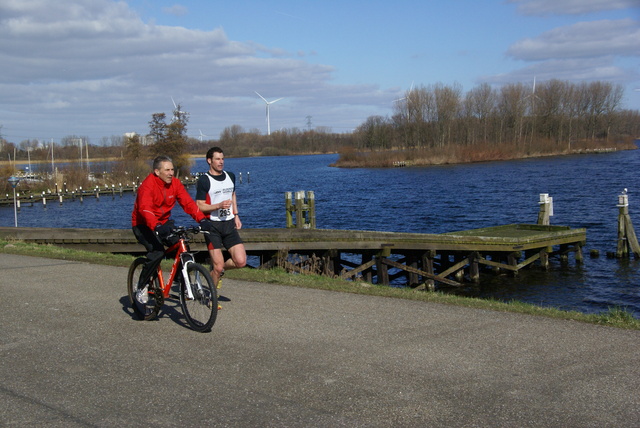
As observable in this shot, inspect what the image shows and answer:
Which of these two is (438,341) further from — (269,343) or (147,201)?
(147,201)

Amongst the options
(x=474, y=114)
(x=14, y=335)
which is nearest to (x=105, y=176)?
(x=474, y=114)

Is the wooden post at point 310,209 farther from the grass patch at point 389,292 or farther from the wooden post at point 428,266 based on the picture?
the grass patch at point 389,292

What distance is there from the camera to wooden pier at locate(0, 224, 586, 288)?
53.6 feet

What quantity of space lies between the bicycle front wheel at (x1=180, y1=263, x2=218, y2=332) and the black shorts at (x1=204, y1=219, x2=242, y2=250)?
2.63 feet

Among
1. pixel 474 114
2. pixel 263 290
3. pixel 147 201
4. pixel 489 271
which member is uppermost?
pixel 474 114

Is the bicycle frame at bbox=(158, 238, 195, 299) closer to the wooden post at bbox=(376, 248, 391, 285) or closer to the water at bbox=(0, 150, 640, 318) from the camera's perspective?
the wooden post at bbox=(376, 248, 391, 285)

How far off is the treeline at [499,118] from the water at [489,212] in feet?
113

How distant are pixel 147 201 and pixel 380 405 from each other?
3.89 metres

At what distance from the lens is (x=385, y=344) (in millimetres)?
6695

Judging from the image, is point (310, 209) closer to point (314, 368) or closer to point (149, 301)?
point (149, 301)

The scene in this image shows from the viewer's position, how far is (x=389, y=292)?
9.93 meters

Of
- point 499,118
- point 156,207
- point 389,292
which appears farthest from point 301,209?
point 499,118

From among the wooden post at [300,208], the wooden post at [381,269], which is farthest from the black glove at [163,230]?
the wooden post at [300,208]

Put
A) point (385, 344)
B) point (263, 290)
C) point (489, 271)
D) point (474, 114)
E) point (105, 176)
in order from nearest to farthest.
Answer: point (385, 344), point (263, 290), point (489, 271), point (105, 176), point (474, 114)
